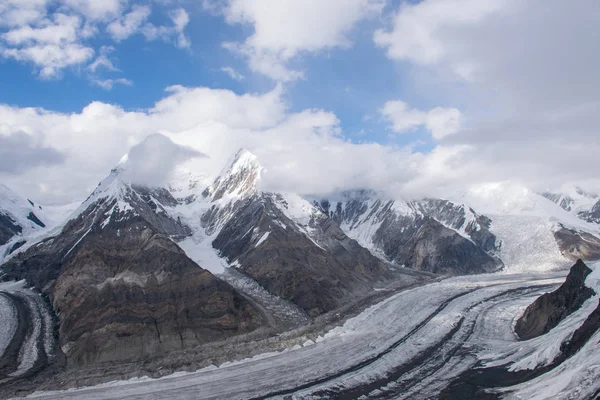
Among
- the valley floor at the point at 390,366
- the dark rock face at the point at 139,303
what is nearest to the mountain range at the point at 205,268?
the dark rock face at the point at 139,303

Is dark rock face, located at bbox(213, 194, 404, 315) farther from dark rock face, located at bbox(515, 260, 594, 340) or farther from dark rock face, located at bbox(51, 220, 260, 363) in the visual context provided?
dark rock face, located at bbox(515, 260, 594, 340)

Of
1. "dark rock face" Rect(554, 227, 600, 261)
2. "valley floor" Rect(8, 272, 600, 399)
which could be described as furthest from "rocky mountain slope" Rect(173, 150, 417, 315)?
"dark rock face" Rect(554, 227, 600, 261)

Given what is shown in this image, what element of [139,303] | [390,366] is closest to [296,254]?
[139,303]

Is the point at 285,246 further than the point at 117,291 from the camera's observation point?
Yes

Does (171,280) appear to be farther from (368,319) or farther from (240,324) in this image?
(368,319)

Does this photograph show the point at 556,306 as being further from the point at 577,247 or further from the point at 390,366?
the point at 577,247

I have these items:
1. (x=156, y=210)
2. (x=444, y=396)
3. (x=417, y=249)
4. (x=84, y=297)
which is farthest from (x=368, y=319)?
(x=156, y=210)
